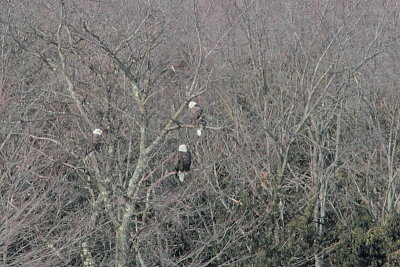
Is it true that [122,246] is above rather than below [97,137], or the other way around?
below

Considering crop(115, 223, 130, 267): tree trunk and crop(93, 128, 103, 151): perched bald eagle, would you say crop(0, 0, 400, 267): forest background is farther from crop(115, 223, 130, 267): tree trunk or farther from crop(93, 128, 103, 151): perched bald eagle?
crop(93, 128, 103, 151): perched bald eagle

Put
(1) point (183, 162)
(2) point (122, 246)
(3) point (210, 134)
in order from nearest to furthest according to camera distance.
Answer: (1) point (183, 162), (2) point (122, 246), (3) point (210, 134)

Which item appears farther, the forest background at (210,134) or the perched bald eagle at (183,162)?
→ the forest background at (210,134)

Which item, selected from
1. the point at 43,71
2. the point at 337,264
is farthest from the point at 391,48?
the point at 43,71

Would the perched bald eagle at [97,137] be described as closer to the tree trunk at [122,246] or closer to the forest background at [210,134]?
the forest background at [210,134]

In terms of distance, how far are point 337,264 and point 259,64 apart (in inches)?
139

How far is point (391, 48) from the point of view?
13719mm

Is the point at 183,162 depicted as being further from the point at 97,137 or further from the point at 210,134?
the point at 210,134

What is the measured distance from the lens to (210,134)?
1362cm

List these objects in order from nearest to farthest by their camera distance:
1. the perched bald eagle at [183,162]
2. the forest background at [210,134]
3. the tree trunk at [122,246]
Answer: the perched bald eagle at [183,162] < the tree trunk at [122,246] < the forest background at [210,134]

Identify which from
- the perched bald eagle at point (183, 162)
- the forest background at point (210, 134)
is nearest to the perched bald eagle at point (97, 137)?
the forest background at point (210, 134)

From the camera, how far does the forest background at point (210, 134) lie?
1013 centimetres

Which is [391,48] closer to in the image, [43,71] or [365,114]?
[365,114]

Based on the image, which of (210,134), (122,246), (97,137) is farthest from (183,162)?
(210,134)
